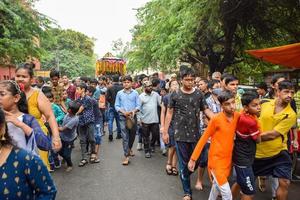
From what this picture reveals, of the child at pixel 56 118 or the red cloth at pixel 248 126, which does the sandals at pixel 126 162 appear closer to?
the child at pixel 56 118

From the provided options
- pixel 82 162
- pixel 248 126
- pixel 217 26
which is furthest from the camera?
pixel 217 26

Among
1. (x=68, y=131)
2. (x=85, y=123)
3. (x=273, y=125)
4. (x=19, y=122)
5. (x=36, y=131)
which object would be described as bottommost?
(x=68, y=131)

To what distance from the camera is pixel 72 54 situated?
6234 cm

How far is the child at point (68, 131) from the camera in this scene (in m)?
7.78

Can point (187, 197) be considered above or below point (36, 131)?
below

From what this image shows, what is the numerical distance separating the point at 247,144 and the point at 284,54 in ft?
15.6

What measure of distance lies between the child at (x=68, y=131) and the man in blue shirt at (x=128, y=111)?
1.03 meters

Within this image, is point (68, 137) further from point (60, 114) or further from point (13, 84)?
point (13, 84)

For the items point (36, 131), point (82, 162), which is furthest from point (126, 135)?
point (36, 131)

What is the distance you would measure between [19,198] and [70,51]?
63312 mm

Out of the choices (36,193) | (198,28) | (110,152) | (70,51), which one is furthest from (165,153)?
(70,51)

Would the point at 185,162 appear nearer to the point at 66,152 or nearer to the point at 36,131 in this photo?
the point at 36,131

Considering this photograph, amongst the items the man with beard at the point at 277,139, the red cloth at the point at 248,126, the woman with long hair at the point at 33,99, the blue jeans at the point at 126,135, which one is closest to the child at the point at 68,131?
the blue jeans at the point at 126,135

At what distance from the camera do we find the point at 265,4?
13.4 metres
